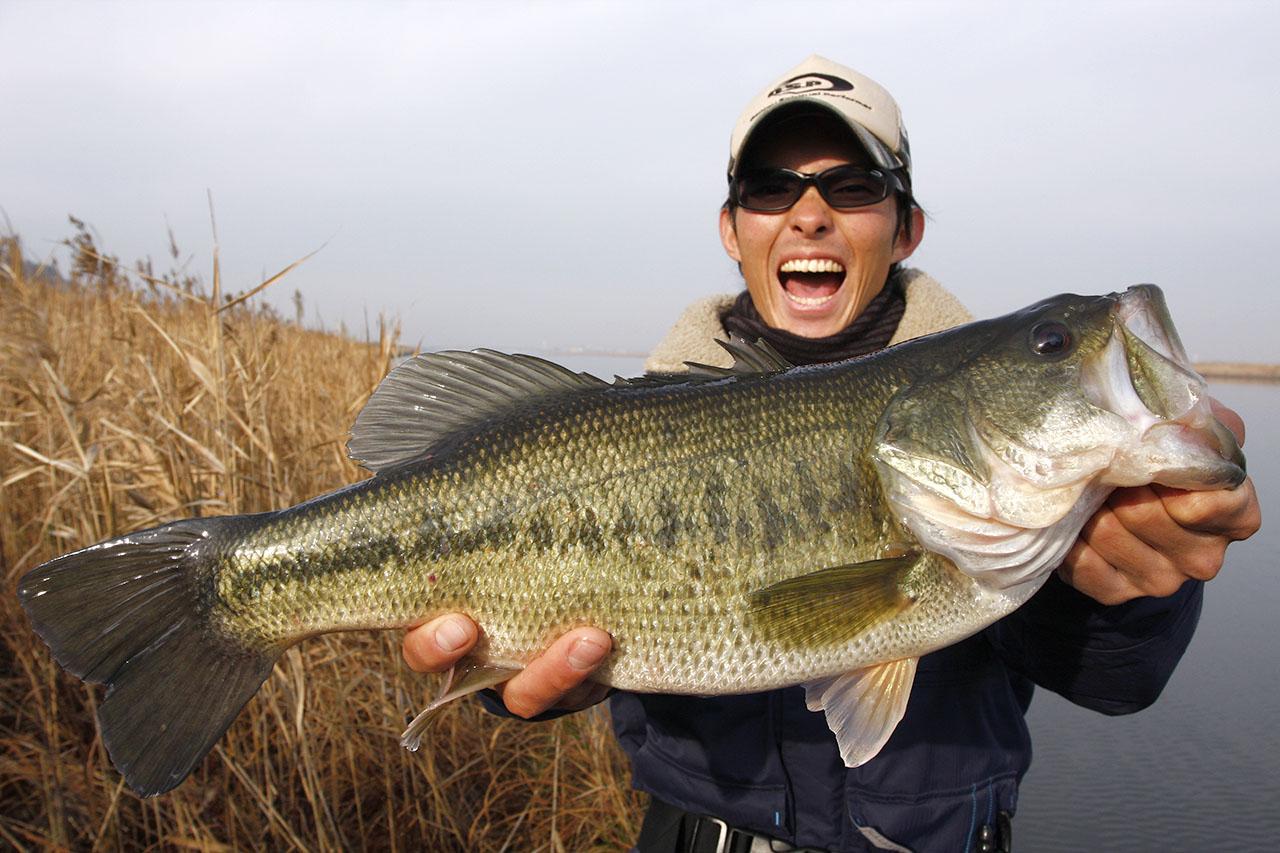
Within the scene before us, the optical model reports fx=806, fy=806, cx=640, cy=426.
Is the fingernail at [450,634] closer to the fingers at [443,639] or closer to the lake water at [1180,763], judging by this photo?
the fingers at [443,639]

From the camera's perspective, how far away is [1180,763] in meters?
5.45

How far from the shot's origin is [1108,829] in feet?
15.9

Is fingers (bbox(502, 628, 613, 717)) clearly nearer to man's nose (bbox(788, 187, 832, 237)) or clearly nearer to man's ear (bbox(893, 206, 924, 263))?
man's nose (bbox(788, 187, 832, 237))

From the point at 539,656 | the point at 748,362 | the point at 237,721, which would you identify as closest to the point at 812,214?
the point at 748,362

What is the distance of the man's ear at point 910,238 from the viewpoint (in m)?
3.28

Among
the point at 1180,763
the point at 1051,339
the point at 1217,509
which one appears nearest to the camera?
the point at 1217,509

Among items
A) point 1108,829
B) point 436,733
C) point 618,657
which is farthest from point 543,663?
point 1108,829

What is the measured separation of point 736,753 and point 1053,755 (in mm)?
4434

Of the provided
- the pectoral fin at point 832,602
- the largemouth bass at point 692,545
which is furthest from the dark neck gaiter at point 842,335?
the pectoral fin at point 832,602

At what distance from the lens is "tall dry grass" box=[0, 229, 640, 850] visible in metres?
3.30

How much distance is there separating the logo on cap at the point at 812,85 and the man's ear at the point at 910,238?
1.99 ft

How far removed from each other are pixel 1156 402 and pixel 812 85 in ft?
6.00

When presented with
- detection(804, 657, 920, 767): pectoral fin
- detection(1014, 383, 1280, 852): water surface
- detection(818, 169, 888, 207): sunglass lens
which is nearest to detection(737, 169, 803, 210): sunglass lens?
detection(818, 169, 888, 207): sunglass lens

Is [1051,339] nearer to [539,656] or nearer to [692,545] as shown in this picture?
[692,545]
